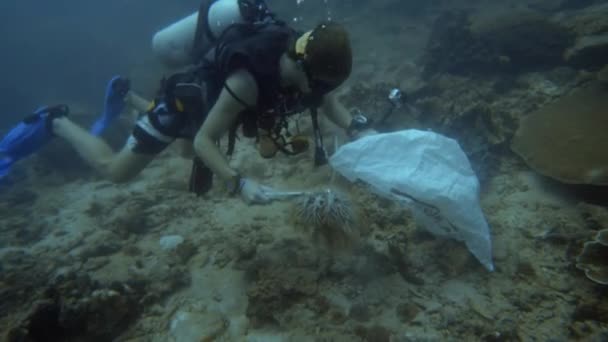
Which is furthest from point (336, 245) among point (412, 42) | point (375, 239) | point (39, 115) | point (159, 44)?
point (412, 42)

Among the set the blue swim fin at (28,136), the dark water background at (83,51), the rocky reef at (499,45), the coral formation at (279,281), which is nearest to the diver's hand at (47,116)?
the blue swim fin at (28,136)

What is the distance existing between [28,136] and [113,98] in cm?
128

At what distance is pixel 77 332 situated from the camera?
296 cm

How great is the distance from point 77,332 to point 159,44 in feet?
10.5

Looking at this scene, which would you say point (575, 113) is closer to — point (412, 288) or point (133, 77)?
point (412, 288)

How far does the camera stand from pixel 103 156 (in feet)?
14.0

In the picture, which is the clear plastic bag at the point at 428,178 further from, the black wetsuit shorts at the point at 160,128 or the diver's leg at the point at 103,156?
the diver's leg at the point at 103,156

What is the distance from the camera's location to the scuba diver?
8.54 ft

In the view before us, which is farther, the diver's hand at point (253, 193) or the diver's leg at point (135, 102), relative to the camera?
the diver's leg at point (135, 102)

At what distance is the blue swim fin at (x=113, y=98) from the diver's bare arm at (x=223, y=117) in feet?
10.6

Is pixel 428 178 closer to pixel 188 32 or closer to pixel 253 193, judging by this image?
pixel 253 193

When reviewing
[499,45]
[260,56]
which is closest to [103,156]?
[260,56]

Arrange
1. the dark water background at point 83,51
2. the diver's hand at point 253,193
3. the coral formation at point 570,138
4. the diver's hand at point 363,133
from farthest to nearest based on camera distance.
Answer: the dark water background at point 83,51 → the diver's hand at point 363,133 → the coral formation at point 570,138 → the diver's hand at point 253,193

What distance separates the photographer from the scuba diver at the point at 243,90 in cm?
260
